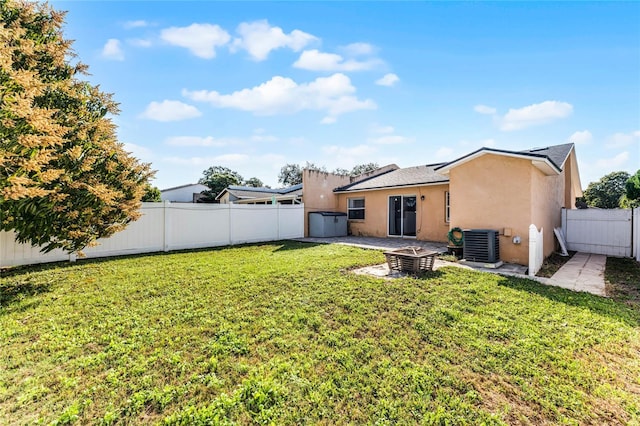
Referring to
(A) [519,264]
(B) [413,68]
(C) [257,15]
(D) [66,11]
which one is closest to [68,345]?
(D) [66,11]

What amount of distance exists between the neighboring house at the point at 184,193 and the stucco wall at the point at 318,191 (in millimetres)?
26411

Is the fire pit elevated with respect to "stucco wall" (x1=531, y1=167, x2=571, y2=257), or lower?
lower

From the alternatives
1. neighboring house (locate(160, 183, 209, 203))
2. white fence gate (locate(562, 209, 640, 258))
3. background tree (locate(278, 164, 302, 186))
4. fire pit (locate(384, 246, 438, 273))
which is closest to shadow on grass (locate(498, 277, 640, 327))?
fire pit (locate(384, 246, 438, 273))

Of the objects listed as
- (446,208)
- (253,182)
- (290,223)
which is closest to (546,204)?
(446,208)

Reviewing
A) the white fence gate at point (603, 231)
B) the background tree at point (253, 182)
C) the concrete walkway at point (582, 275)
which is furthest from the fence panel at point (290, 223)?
the background tree at point (253, 182)

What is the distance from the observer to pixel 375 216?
14969 mm

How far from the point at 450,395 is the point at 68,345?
13.6 feet

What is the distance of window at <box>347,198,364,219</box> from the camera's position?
15828 millimetres

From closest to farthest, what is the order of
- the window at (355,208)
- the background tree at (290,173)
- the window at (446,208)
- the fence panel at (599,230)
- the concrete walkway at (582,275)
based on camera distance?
the concrete walkway at (582,275), the fence panel at (599,230), the window at (446,208), the window at (355,208), the background tree at (290,173)

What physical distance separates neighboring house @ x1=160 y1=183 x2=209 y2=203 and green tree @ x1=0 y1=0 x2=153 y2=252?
31.6 metres

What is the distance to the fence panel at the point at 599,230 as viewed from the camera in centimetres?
961

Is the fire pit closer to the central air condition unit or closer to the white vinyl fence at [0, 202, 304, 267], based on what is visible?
the central air condition unit

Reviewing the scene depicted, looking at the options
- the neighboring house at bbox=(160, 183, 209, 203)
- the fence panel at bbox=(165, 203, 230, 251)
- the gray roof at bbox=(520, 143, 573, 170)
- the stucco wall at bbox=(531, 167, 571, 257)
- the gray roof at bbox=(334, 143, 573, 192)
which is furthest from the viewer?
the neighboring house at bbox=(160, 183, 209, 203)

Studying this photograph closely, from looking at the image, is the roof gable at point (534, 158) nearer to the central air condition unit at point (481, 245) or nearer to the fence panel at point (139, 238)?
the central air condition unit at point (481, 245)
